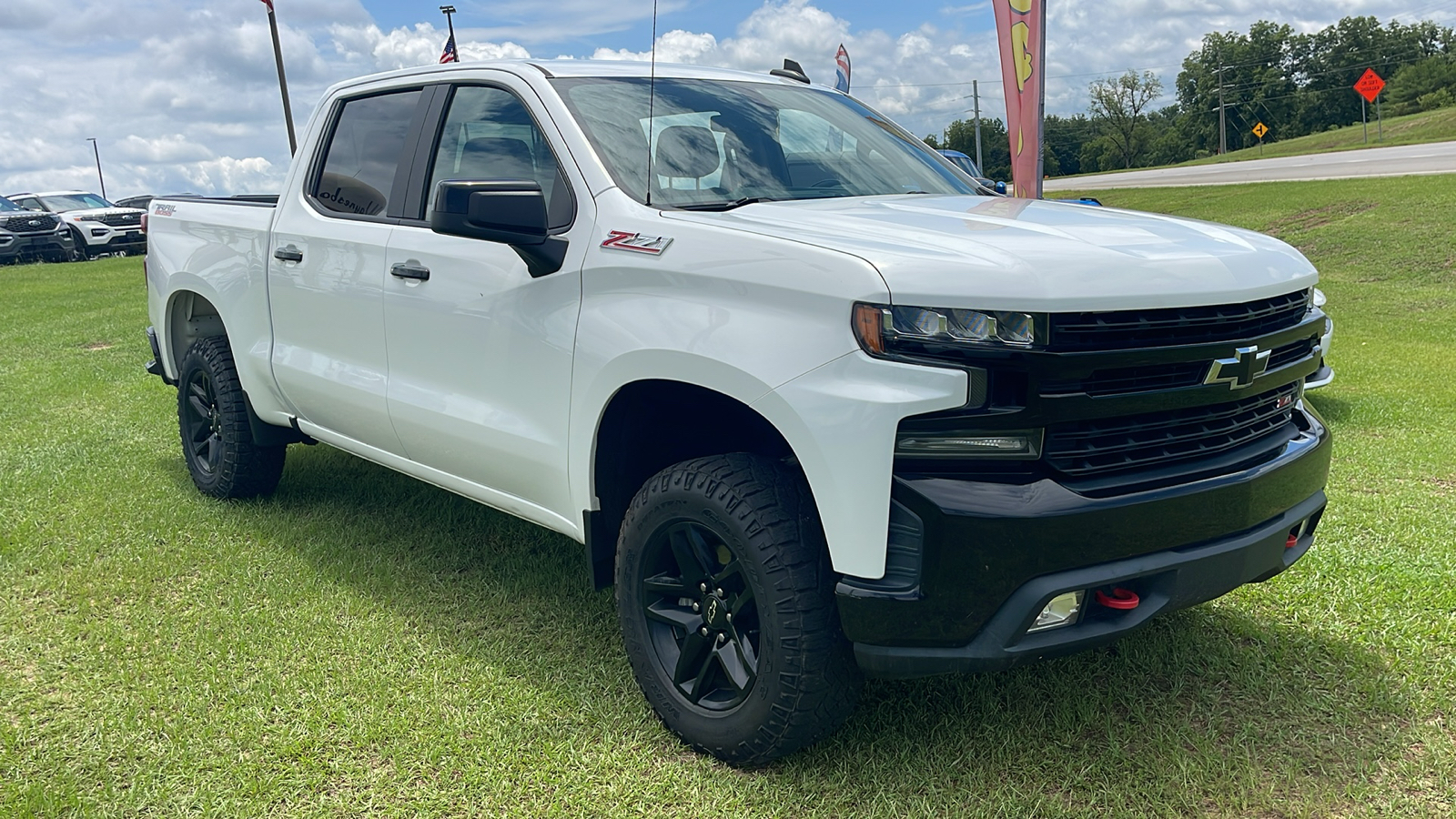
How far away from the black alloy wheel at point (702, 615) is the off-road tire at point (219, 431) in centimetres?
289

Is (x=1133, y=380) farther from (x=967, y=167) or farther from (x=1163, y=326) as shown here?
(x=967, y=167)

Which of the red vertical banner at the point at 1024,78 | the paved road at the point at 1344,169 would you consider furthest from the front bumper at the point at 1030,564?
the paved road at the point at 1344,169

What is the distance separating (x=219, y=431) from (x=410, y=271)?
2.10 m

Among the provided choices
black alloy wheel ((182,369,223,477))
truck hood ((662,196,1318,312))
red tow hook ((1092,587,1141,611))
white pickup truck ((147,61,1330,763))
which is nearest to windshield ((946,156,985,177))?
white pickup truck ((147,61,1330,763))

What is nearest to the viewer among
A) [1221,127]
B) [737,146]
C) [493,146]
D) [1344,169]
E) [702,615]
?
[702,615]

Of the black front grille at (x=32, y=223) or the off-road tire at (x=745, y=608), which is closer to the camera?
the off-road tire at (x=745, y=608)

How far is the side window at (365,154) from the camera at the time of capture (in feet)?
13.6

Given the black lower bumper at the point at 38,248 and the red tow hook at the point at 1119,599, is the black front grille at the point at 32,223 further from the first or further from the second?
the red tow hook at the point at 1119,599

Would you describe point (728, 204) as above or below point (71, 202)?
above

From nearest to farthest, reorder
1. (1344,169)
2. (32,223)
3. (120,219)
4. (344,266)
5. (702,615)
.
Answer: (702,615) < (344,266) < (32,223) < (1344,169) < (120,219)

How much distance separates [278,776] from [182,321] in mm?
3420

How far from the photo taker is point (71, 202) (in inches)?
1153

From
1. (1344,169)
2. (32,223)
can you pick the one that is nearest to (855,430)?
(1344,169)

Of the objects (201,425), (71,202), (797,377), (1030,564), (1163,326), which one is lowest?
(71,202)
